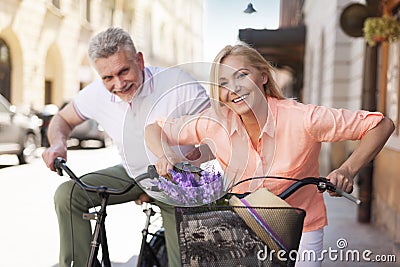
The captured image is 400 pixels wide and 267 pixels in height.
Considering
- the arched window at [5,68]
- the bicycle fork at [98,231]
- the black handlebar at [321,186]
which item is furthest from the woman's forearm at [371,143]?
the arched window at [5,68]

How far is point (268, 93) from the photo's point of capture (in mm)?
2031

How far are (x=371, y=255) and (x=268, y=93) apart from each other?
105 inches

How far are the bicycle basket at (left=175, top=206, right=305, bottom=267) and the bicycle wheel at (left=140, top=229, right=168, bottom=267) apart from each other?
1.27 m

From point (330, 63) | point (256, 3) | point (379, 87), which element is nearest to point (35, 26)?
point (330, 63)

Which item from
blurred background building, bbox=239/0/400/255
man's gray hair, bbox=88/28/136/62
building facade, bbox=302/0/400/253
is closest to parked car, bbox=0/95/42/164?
blurred background building, bbox=239/0/400/255

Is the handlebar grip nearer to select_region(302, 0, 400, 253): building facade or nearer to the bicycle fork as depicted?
the bicycle fork

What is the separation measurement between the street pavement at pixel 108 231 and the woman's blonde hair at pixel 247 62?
1.71 m

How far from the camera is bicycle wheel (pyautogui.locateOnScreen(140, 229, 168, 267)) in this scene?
2.93 m

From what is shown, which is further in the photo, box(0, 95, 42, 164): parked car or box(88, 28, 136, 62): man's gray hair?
box(0, 95, 42, 164): parked car

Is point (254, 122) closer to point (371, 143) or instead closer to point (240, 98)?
point (240, 98)

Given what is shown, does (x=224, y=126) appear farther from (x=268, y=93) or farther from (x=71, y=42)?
(x=71, y=42)

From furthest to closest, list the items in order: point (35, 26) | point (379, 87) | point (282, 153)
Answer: point (35, 26)
point (379, 87)
point (282, 153)

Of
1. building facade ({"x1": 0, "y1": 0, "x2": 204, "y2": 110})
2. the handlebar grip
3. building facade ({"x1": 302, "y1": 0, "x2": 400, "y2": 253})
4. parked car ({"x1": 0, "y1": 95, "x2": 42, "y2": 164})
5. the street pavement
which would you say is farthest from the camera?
parked car ({"x1": 0, "y1": 95, "x2": 42, "y2": 164})

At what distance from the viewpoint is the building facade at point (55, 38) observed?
6333 mm
